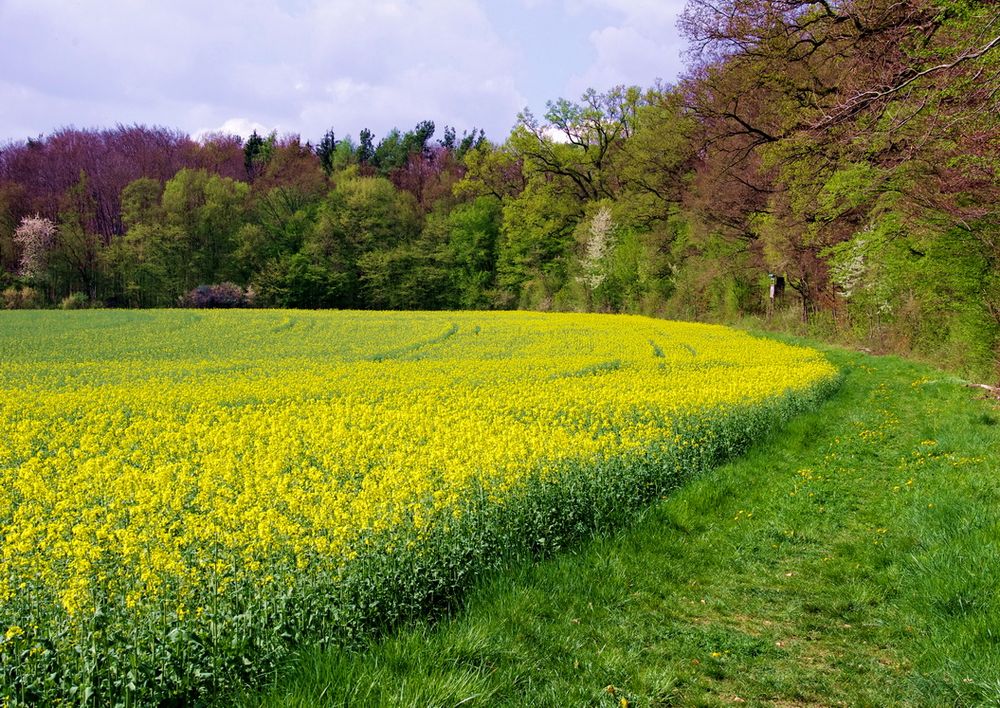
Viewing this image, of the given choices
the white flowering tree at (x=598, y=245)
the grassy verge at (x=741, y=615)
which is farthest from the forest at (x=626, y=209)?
the grassy verge at (x=741, y=615)

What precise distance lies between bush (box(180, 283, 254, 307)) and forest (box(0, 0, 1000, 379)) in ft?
0.70

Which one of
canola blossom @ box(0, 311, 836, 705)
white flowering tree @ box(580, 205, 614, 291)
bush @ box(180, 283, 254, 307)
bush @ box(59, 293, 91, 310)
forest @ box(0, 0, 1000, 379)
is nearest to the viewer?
canola blossom @ box(0, 311, 836, 705)

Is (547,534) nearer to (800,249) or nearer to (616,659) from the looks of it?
(616,659)

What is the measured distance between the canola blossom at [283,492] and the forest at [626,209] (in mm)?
5046

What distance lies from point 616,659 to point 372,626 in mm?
1661

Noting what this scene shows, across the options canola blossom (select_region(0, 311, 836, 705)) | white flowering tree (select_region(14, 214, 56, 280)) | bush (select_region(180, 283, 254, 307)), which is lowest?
canola blossom (select_region(0, 311, 836, 705))

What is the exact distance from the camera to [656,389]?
13.9 metres

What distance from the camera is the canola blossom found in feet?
12.2

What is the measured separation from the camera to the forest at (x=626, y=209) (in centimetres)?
1396

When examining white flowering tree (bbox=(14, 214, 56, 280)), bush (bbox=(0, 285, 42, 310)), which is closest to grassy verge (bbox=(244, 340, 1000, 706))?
bush (bbox=(0, 285, 42, 310))

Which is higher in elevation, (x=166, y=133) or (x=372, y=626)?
(x=166, y=133)

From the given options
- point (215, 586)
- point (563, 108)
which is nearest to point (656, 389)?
point (215, 586)

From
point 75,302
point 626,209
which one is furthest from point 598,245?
point 75,302

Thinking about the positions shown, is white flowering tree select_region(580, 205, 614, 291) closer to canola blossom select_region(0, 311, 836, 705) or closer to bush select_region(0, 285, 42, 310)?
canola blossom select_region(0, 311, 836, 705)
